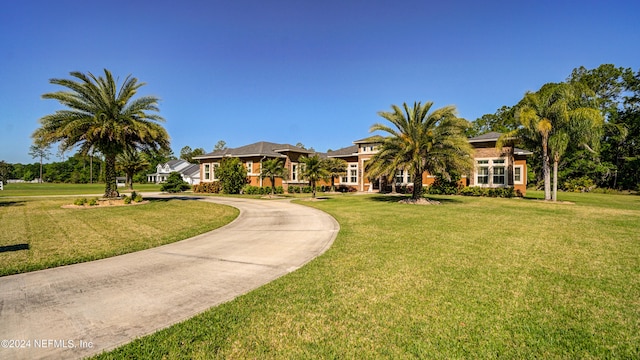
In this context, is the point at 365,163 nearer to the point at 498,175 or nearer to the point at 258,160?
the point at 498,175

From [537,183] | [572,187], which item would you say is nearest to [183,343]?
[572,187]

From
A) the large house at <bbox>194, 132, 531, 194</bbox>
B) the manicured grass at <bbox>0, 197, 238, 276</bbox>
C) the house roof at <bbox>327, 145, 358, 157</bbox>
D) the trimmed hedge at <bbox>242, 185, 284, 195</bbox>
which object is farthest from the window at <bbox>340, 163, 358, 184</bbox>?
the manicured grass at <bbox>0, 197, 238, 276</bbox>

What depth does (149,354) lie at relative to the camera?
3053 millimetres

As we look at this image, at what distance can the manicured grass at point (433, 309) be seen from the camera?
10.4 feet

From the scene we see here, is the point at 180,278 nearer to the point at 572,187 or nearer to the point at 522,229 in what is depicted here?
the point at 522,229

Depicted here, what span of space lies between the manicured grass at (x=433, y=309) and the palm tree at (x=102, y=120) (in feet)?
55.1

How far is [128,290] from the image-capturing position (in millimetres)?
4820

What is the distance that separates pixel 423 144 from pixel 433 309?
16105 mm

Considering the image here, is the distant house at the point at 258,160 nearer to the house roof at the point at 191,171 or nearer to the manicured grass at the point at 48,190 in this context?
the manicured grass at the point at 48,190

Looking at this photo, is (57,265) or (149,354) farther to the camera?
(57,265)

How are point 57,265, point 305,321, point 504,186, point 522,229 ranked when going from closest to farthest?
point 305,321 → point 57,265 → point 522,229 → point 504,186

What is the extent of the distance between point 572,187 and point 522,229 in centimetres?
3803

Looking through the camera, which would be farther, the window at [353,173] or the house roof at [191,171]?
the house roof at [191,171]

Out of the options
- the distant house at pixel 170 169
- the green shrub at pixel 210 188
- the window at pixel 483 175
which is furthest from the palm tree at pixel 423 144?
the distant house at pixel 170 169
